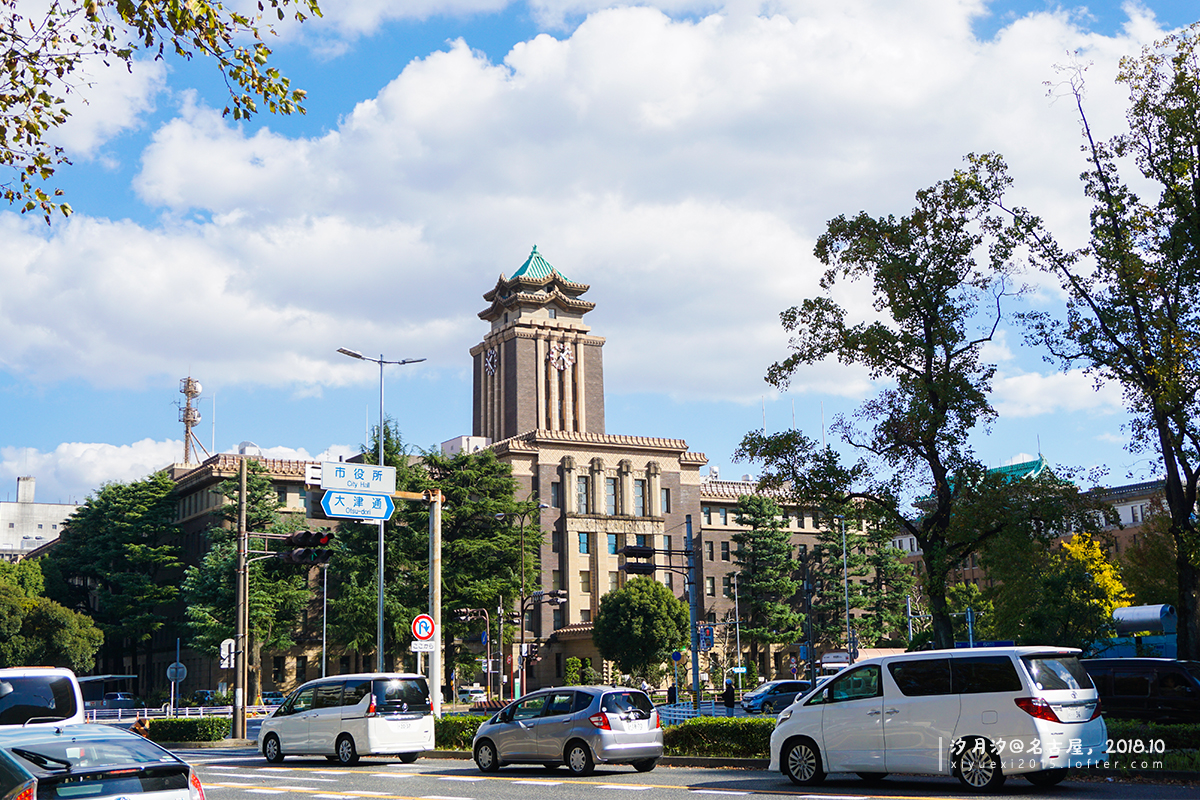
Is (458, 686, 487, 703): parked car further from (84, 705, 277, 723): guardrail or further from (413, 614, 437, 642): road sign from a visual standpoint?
(413, 614, 437, 642): road sign

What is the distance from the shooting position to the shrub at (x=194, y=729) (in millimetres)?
32438

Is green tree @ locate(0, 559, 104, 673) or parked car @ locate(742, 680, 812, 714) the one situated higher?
green tree @ locate(0, 559, 104, 673)

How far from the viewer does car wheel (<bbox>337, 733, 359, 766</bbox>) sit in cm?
2262

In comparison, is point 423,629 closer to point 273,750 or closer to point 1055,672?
point 273,750

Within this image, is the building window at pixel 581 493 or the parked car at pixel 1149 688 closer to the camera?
the parked car at pixel 1149 688

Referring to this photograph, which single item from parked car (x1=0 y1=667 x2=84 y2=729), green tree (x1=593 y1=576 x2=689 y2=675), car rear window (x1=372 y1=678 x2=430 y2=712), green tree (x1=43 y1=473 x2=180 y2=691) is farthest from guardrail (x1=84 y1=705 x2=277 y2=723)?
parked car (x1=0 y1=667 x2=84 y2=729)

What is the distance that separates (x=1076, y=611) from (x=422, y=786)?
26267 mm

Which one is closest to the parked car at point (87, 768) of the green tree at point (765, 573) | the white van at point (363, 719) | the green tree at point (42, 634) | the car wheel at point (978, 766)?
the car wheel at point (978, 766)

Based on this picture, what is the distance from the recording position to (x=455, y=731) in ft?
85.1

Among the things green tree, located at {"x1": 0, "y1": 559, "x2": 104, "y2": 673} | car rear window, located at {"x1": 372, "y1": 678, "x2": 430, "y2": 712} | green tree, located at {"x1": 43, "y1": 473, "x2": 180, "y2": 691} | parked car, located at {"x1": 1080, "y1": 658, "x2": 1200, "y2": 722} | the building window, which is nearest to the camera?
parked car, located at {"x1": 1080, "y1": 658, "x2": 1200, "y2": 722}

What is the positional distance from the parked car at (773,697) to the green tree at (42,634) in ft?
152

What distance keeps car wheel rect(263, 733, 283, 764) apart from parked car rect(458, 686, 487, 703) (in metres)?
38.5

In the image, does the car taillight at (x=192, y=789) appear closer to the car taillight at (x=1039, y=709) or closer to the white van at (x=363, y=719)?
the car taillight at (x=1039, y=709)

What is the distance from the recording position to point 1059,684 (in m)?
13.6
